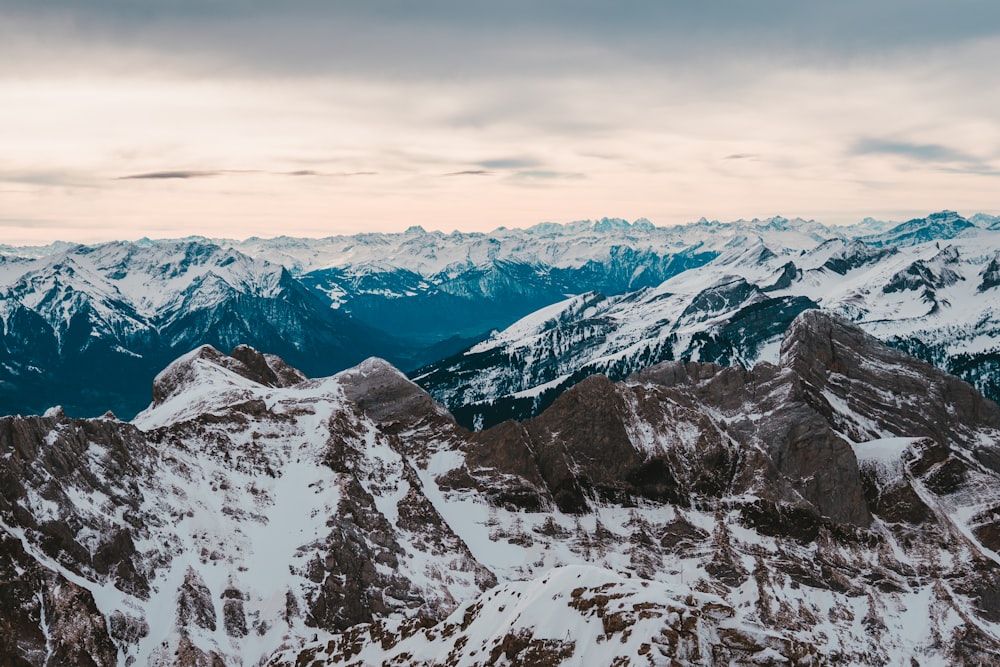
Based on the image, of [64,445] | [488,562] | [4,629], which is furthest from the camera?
[488,562]

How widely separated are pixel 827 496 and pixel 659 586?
12669cm

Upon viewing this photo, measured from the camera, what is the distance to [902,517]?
192500 millimetres

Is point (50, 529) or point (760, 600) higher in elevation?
point (50, 529)

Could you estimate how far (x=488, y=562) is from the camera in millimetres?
177000

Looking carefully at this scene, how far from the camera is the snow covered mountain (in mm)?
95688

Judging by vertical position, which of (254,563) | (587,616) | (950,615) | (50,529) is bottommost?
(950,615)

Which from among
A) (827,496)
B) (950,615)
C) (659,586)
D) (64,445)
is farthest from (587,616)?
(827,496)

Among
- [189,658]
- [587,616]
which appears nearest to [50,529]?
[189,658]

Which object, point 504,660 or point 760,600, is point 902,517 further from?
point 504,660

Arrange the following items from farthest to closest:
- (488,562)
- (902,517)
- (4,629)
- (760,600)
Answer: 1. (902,517)
2. (488,562)
3. (760,600)
4. (4,629)

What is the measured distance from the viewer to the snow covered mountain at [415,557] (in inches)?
3767

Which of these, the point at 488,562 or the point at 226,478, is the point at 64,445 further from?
the point at 488,562

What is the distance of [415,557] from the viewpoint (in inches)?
6452

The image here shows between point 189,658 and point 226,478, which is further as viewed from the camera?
point 226,478
